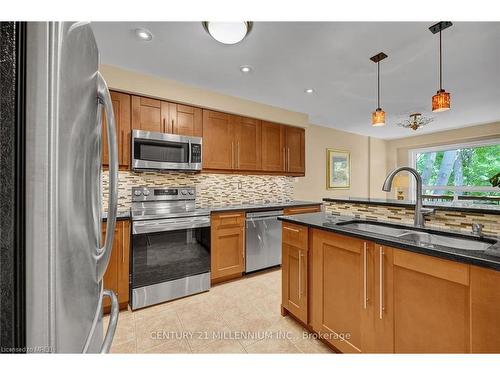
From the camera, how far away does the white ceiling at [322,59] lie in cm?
181

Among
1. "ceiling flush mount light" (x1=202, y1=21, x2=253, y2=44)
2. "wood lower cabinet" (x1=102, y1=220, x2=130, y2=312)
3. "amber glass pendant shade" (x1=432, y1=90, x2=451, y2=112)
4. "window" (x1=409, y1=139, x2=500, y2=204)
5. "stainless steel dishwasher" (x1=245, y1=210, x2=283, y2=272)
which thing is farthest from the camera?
"window" (x1=409, y1=139, x2=500, y2=204)

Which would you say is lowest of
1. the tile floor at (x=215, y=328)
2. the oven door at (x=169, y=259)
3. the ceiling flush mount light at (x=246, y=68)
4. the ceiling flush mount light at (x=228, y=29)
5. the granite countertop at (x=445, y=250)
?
the tile floor at (x=215, y=328)

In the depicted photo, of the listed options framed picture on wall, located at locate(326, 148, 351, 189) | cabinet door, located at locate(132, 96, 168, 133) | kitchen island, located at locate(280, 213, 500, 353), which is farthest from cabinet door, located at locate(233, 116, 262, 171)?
framed picture on wall, located at locate(326, 148, 351, 189)

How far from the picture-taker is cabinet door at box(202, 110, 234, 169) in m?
2.92

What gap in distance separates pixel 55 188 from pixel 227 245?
241 cm

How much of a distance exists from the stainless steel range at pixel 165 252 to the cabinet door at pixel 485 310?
2.11m

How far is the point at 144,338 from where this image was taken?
68.4 inches

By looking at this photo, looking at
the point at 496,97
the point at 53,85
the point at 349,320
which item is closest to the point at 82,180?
the point at 53,85

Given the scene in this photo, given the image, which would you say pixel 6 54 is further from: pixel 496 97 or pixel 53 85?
pixel 496 97

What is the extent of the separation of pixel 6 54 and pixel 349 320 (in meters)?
1.78

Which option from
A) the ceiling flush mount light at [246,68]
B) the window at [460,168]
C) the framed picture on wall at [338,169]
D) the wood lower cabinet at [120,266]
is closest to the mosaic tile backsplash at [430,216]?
the ceiling flush mount light at [246,68]

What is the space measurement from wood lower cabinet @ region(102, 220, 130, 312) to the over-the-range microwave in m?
0.69

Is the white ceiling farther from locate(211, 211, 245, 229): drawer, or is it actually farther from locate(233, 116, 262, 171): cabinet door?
locate(211, 211, 245, 229): drawer

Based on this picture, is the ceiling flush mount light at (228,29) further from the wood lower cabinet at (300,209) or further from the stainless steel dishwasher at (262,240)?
the wood lower cabinet at (300,209)
